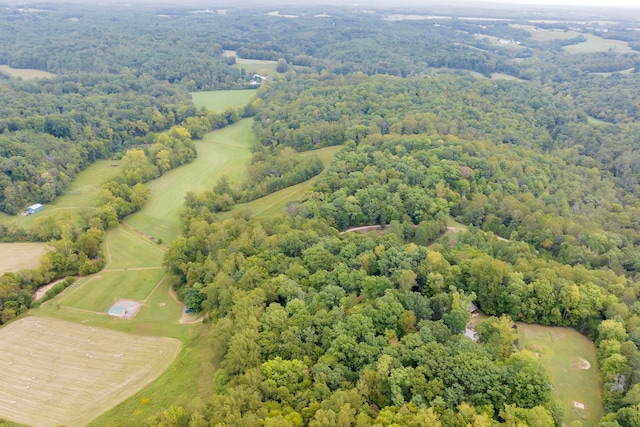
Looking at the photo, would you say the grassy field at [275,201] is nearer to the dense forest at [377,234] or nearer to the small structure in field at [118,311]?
the dense forest at [377,234]

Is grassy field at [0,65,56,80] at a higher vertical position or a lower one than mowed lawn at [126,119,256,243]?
higher

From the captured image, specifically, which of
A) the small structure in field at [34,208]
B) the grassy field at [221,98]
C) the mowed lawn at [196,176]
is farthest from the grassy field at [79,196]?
the grassy field at [221,98]

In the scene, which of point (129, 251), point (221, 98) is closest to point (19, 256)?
point (129, 251)

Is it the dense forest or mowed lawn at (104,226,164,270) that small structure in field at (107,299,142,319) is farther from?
mowed lawn at (104,226,164,270)

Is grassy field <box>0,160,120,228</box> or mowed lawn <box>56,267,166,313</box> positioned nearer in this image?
mowed lawn <box>56,267,166,313</box>

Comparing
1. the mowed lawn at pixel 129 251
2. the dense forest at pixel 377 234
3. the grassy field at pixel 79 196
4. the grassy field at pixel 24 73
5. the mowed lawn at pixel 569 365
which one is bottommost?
the mowed lawn at pixel 129 251

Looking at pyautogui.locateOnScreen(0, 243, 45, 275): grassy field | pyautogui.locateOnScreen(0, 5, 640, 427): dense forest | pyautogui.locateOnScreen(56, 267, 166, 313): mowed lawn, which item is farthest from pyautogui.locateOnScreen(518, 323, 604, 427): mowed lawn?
pyautogui.locateOnScreen(0, 243, 45, 275): grassy field
